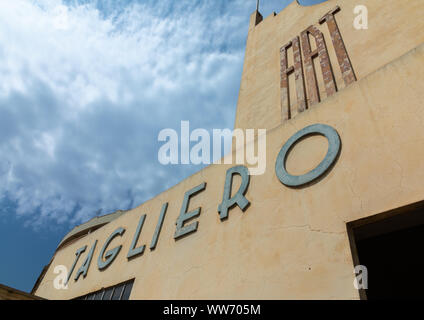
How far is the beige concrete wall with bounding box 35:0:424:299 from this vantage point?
10.8ft

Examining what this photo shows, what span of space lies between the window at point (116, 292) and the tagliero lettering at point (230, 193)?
55cm

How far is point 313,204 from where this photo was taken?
3.84 metres

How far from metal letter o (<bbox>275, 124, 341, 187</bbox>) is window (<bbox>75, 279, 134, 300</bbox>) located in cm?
372

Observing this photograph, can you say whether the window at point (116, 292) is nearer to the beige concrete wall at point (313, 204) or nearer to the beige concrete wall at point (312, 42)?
the beige concrete wall at point (313, 204)

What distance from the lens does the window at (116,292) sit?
5.81m

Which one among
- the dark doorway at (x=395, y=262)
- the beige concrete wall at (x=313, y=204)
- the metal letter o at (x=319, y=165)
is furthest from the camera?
the dark doorway at (x=395, y=262)

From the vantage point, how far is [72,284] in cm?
760

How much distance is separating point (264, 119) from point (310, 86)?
129 centimetres

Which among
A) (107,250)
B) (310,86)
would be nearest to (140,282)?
(107,250)

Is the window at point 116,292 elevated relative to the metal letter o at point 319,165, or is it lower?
lower

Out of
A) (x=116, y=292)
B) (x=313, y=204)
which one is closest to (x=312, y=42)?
(x=313, y=204)

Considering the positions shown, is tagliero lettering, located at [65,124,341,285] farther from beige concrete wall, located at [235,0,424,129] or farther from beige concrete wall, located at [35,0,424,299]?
beige concrete wall, located at [235,0,424,129]

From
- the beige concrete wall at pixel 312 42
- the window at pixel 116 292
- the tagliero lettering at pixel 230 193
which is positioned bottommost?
the window at pixel 116 292

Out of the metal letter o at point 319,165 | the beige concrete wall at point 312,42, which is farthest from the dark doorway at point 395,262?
the beige concrete wall at point 312,42
